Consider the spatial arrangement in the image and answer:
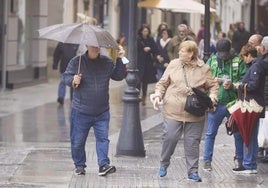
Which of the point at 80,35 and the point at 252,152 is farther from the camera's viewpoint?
the point at 252,152

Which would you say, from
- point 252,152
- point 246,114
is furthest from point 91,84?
point 252,152

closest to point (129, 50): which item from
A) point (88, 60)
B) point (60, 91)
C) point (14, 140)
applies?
point (88, 60)

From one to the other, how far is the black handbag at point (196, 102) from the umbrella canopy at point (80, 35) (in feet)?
3.69

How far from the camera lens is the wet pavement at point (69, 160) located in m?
9.77

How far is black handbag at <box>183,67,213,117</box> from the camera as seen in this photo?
945 cm

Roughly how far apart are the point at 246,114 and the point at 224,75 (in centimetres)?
59

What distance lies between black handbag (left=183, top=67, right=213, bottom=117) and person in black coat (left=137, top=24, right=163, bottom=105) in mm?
9214

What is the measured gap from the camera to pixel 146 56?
19094 millimetres

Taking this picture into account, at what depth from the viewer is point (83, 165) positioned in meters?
10.1

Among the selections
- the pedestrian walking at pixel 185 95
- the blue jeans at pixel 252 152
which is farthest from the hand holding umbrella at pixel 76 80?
the blue jeans at pixel 252 152

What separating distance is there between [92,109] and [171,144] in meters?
1.03

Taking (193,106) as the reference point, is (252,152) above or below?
below

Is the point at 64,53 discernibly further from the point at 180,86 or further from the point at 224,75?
the point at 180,86

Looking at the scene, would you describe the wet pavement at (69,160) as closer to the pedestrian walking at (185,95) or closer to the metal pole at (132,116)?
the metal pole at (132,116)
